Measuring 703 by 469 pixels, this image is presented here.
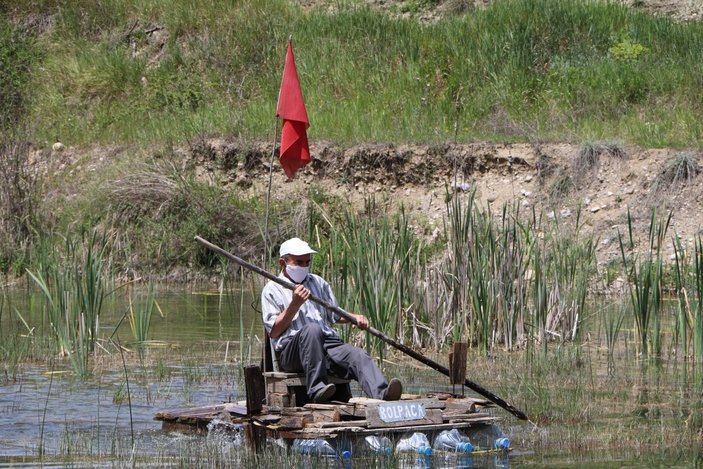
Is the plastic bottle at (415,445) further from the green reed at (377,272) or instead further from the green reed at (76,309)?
the green reed at (76,309)

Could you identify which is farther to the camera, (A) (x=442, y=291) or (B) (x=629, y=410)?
(A) (x=442, y=291)

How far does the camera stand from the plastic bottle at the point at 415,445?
27.1ft

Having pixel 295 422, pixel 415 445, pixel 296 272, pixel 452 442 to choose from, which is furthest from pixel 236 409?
pixel 452 442

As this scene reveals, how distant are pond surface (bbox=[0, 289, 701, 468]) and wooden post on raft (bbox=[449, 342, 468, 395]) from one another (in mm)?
530

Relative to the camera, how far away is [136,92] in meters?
25.7

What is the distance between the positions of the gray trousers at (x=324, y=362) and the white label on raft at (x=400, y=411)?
0.33 metres

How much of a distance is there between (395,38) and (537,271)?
1282cm

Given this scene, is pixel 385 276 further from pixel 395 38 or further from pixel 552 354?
pixel 395 38

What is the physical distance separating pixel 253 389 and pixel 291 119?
2.63 metres

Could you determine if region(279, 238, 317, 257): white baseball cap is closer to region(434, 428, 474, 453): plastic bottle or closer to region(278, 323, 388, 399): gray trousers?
region(278, 323, 388, 399): gray trousers

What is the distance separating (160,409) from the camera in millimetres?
10250

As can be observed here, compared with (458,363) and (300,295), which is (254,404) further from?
(458,363)

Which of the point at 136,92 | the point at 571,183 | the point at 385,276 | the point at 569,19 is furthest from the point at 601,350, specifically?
the point at 136,92

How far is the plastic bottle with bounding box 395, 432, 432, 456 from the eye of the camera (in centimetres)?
827
